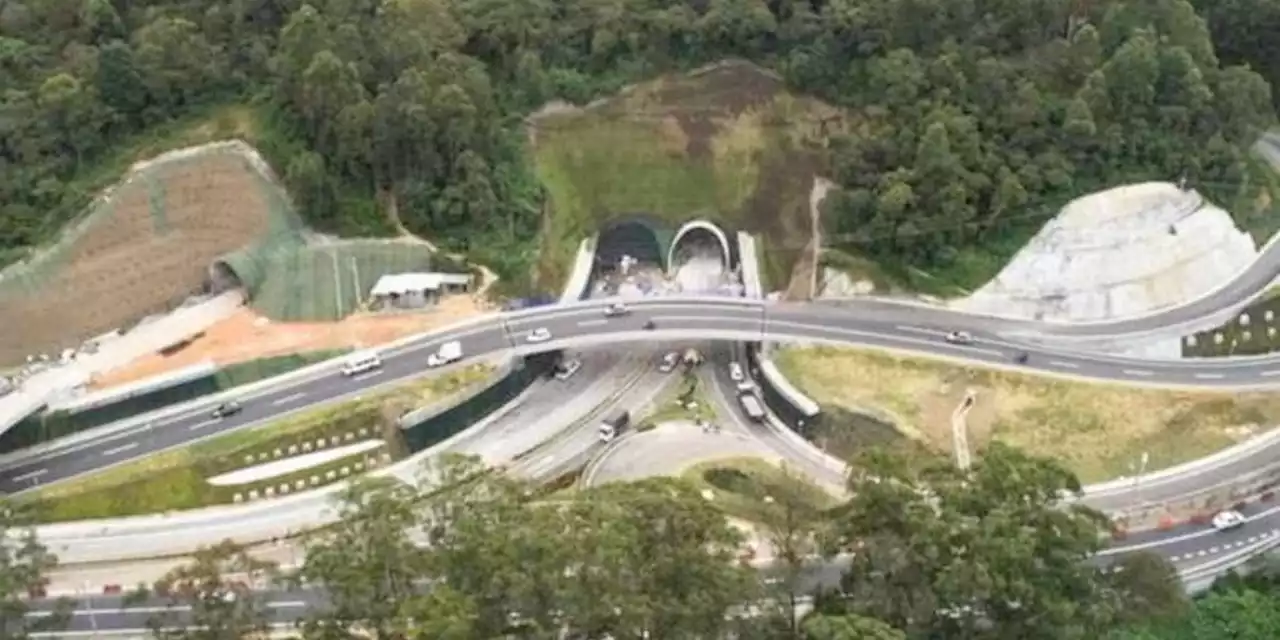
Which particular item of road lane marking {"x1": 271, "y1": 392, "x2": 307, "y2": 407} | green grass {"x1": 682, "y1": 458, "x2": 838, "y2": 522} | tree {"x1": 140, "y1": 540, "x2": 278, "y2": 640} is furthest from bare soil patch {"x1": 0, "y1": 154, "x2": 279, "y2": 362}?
tree {"x1": 140, "y1": 540, "x2": 278, "y2": 640}

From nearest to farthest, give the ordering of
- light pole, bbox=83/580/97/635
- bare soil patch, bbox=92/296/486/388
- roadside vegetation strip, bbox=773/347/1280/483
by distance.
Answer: light pole, bbox=83/580/97/635 → roadside vegetation strip, bbox=773/347/1280/483 → bare soil patch, bbox=92/296/486/388

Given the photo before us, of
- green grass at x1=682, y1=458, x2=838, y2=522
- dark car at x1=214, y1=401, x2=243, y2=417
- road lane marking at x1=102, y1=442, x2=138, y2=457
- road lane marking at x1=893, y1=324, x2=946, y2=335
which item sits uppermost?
road lane marking at x1=893, y1=324, x2=946, y2=335

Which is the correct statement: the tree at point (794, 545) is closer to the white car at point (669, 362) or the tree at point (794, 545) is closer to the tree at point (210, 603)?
the tree at point (210, 603)

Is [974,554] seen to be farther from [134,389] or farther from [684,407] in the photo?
[134,389]

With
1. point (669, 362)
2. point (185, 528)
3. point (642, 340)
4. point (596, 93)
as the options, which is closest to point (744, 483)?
point (642, 340)

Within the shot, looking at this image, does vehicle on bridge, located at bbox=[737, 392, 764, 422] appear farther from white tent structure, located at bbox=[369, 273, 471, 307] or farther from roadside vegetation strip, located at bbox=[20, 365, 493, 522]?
white tent structure, located at bbox=[369, 273, 471, 307]

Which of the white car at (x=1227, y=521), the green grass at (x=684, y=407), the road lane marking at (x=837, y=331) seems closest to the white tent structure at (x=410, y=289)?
the road lane marking at (x=837, y=331)

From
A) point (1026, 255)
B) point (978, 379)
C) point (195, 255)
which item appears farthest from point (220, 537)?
point (1026, 255)

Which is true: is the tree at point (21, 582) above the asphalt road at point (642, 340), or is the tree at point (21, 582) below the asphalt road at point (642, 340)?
below

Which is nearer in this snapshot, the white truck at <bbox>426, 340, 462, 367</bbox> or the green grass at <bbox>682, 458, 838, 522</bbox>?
the green grass at <bbox>682, 458, 838, 522</bbox>
